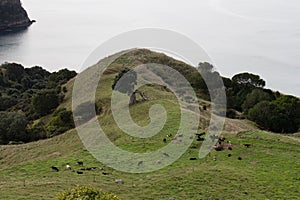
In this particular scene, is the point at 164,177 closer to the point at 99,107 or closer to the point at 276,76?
the point at 99,107

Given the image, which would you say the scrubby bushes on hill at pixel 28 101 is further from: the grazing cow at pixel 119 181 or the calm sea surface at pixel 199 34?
the grazing cow at pixel 119 181

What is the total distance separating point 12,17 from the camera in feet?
573

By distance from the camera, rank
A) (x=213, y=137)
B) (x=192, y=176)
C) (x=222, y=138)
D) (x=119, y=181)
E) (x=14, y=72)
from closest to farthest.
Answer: (x=119, y=181), (x=192, y=176), (x=213, y=137), (x=222, y=138), (x=14, y=72)

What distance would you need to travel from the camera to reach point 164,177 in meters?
21.1

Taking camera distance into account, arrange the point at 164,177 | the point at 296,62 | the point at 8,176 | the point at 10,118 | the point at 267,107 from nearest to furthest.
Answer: the point at 164,177 < the point at 8,176 < the point at 10,118 < the point at 267,107 < the point at 296,62

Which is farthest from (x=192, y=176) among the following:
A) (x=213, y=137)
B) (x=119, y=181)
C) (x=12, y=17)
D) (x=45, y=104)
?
(x=12, y=17)

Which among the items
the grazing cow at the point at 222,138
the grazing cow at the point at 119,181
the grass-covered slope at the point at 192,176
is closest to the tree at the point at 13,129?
the grass-covered slope at the point at 192,176

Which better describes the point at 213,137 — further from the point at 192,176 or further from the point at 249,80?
the point at 249,80

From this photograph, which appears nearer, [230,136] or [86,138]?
[230,136]

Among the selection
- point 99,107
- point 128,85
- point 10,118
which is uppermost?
point 128,85

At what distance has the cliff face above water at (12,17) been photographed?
16970 centimetres

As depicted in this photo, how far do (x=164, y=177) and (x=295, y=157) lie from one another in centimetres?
937

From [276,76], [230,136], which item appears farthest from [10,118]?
[276,76]

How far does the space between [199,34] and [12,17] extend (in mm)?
96335
